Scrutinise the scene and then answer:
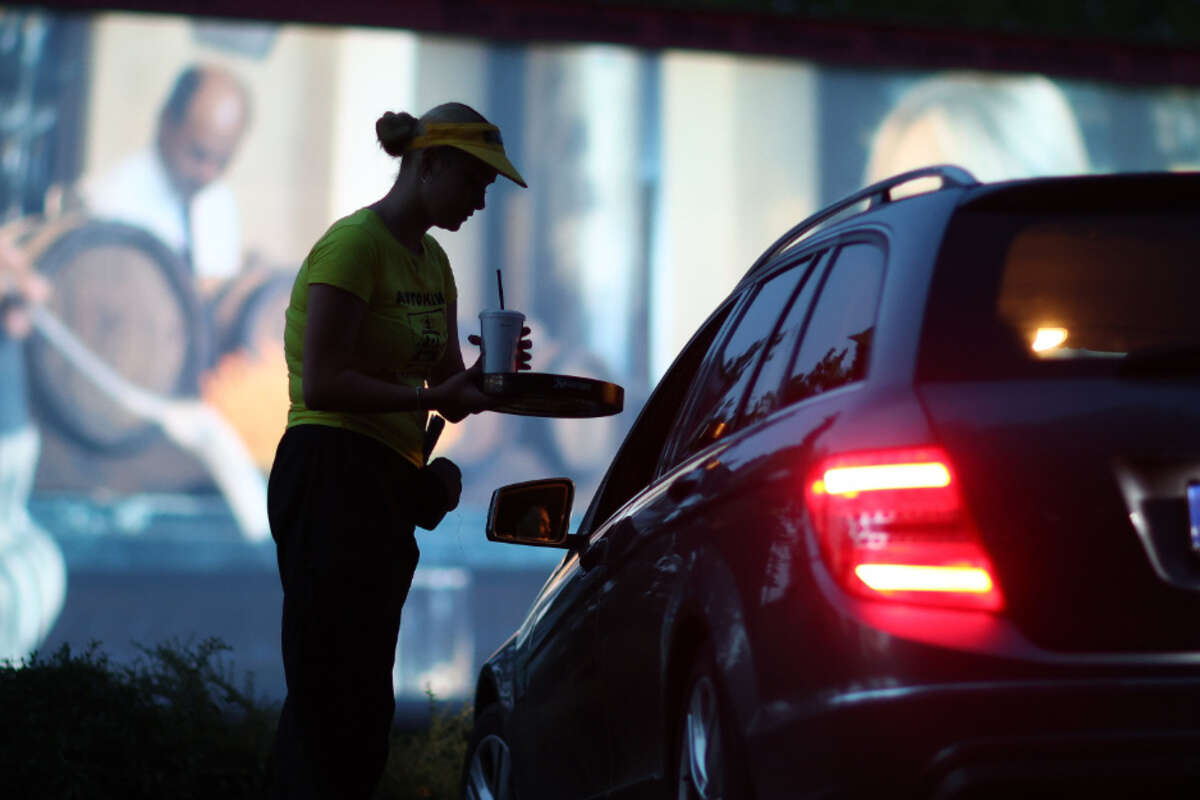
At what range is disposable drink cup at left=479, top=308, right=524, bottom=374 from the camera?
3.90 metres

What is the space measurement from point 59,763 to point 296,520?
75.7 inches

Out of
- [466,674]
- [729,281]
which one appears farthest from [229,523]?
[729,281]

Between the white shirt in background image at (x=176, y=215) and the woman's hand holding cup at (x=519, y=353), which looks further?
the white shirt in background image at (x=176, y=215)

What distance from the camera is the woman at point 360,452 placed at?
3.91 meters

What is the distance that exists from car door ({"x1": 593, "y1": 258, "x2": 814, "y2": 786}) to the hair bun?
3.01ft

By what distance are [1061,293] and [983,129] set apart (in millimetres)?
15549

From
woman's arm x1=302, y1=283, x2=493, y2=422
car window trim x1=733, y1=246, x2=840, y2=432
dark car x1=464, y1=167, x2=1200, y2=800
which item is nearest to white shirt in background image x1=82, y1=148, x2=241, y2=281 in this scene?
woman's arm x1=302, y1=283, x2=493, y2=422

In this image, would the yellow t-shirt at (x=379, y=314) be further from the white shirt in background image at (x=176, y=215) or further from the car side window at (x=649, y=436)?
the white shirt in background image at (x=176, y=215)

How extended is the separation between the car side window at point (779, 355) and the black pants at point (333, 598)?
1.11 m

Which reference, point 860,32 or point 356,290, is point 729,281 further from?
point 356,290

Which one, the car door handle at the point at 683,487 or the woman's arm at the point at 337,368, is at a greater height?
the woman's arm at the point at 337,368

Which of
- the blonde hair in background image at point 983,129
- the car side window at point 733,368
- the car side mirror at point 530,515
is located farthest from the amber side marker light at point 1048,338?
the blonde hair in background image at point 983,129

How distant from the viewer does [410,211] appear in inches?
163

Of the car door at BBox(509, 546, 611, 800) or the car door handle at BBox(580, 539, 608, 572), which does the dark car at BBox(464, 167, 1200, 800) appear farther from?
the car door handle at BBox(580, 539, 608, 572)
